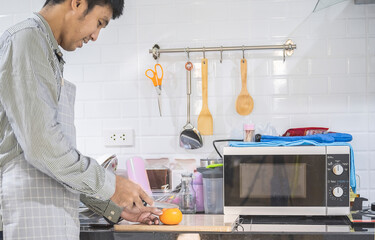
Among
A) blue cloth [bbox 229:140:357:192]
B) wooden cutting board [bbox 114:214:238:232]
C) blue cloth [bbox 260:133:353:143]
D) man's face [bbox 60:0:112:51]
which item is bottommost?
wooden cutting board [bbox 114:214:238:232]

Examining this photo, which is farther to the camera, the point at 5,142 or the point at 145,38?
the point at 145,38

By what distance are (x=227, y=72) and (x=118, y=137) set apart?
637mm

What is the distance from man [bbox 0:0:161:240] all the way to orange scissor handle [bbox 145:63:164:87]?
0.81 metres

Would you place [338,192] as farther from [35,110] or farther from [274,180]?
[35,110]

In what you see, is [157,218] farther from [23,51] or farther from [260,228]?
[23,51]

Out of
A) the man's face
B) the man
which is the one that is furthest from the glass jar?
the man's face

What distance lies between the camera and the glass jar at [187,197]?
179cm

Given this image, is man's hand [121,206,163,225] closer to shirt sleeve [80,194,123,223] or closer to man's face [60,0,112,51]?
shirt sleeve [80,194,123,223]

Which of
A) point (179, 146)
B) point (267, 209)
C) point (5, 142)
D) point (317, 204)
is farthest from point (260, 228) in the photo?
point (5, 142)

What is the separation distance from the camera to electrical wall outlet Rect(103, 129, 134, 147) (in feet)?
7.20

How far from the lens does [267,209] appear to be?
1.71 m

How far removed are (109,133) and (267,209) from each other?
0.91 m

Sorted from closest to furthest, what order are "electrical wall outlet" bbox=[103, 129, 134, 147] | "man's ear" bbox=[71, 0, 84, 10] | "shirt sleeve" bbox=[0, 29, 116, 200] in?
"shirt sleeve" bbox=[0, 29, 116, 200]
"man's ear" bbox=[71, 0, 84, 10]
"electrical wall outlet" bbox=[103, 129, 134, 147]

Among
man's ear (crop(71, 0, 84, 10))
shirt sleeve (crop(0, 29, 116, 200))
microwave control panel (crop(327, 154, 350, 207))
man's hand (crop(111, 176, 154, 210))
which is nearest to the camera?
shirt sleeve (crop(0, 29, 116, 200))
